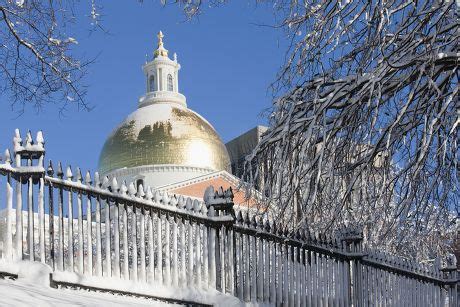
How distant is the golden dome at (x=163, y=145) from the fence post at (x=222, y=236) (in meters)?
55.3

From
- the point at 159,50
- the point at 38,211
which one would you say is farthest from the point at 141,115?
the point at 38,211

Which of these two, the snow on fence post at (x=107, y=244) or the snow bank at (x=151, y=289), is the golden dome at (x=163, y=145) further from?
the snow on fence post at (x=107, y=244)

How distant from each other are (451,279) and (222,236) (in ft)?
20.0

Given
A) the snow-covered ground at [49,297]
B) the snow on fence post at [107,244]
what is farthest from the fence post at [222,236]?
the snow on fence post at [107,244]

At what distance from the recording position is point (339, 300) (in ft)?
38.5

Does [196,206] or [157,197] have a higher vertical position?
[157,197]

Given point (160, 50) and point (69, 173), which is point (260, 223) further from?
point (160, 50)

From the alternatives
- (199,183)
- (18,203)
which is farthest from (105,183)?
(199,183)

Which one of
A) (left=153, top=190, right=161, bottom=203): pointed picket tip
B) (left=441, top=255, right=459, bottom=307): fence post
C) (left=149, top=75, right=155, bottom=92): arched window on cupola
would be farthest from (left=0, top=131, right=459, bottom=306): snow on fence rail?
(left=149, top=75, right=155, bottom=92): arched window on cupola

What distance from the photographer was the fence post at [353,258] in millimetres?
11906

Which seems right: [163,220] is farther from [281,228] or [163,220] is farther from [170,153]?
[170,153]

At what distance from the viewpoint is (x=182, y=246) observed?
9125 mm

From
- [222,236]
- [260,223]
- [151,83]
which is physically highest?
[151,83]

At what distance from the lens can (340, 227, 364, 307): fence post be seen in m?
A: 11.9
